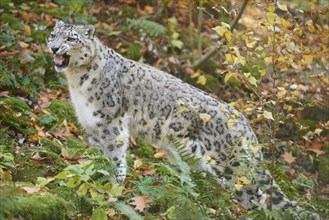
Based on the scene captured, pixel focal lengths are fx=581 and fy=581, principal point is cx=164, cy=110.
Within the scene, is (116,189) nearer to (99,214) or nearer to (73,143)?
(99,214)

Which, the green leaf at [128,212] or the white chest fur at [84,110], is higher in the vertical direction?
the green leaf at [128,212]

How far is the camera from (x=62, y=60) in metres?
8.60

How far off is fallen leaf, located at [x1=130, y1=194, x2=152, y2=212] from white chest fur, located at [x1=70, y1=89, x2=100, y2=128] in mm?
2404

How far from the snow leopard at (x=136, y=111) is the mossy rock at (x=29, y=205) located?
2.64m

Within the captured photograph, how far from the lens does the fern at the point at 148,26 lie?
522 inches

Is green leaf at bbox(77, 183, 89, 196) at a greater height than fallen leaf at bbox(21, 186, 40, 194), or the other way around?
green leaf at bbox(77, 183, 89, 196)

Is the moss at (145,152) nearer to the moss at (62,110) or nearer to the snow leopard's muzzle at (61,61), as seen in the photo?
the moss at (62,110)

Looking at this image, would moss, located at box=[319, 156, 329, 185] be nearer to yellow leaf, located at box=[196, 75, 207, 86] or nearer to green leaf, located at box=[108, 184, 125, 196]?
yellow leaf, located at box=[196, 75, 207, 86]

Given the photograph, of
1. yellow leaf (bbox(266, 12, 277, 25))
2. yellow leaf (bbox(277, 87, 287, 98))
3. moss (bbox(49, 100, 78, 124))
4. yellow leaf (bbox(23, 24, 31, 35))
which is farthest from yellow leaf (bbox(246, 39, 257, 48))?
yellow leaf (bbox(23, 24, 31, 35))

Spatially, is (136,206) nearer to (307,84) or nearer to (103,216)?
(103,216)

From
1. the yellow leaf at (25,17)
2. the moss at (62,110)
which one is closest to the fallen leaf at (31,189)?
the moss at (62,110)

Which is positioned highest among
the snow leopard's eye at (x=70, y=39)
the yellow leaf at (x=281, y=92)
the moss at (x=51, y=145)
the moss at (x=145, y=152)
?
the yellow leaf at (x=281, y=92)

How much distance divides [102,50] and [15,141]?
193 centimetres

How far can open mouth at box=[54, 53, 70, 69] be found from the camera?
28.2ft
